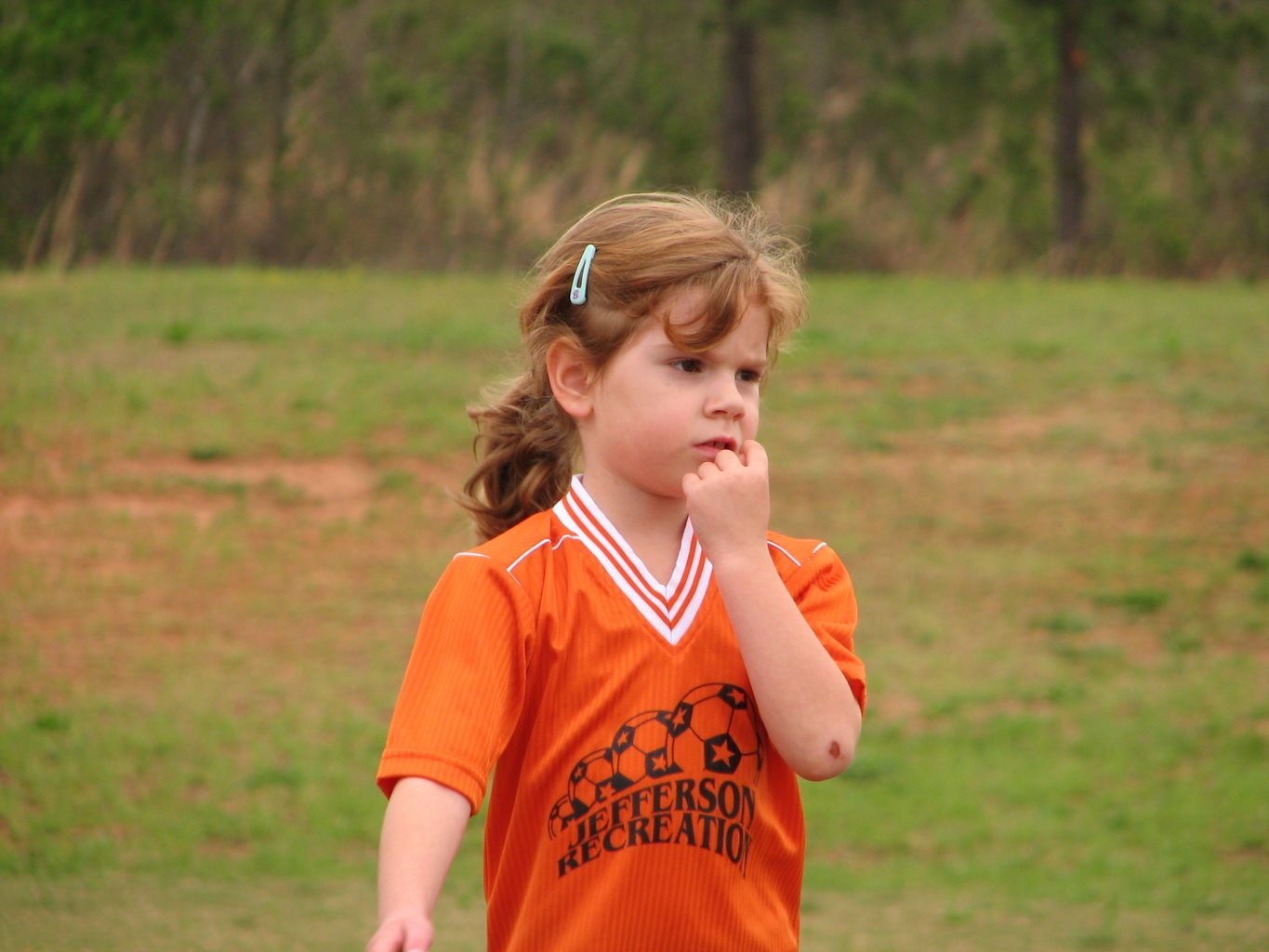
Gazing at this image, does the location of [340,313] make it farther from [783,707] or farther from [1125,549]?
[783,707]

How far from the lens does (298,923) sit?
412 centimetres

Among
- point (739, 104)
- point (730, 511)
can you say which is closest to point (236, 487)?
point (730, 511)

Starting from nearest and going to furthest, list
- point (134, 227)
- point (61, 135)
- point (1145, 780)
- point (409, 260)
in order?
point (1145, 780) → point (61, 135) → point (134, 227) → point (409, 260)

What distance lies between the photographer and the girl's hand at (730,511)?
1.67m

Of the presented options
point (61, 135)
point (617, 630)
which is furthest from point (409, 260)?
point (617, 630)

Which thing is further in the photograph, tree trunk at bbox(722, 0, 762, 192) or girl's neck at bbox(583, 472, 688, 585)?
tree trunk at bbox(722, 0, 762, 192)

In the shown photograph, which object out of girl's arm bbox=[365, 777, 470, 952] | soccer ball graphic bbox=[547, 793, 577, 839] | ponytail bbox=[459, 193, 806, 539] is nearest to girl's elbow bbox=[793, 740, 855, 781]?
soccer ball graphic bbox=[547, 793, 577, 839]

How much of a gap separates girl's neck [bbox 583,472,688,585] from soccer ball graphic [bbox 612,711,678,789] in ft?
0.62

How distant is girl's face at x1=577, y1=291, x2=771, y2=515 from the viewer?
5.74ft

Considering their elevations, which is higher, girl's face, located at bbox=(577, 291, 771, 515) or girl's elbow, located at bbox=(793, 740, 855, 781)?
girl's face, located at bbox=(577, 291, 771, 515)

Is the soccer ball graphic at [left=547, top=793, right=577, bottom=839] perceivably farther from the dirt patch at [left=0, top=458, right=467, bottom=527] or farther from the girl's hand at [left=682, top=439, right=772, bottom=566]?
the dirt patch at [left=0, top=458, right=467, bottom=527]

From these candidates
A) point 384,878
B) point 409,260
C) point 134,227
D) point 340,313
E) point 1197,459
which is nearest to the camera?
point 384,878

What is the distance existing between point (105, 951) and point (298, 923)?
563 millimetres

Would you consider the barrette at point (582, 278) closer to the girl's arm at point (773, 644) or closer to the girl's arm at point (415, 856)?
the girl's arm at point (773, 644)
